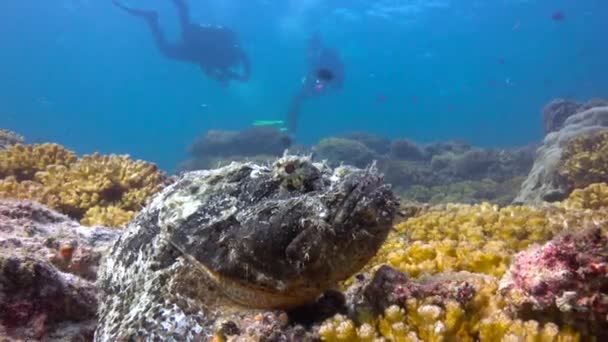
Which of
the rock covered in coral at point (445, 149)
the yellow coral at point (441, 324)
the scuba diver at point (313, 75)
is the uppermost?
the scuba diver at point (313, 75)

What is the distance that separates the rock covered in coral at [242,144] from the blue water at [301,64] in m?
10.0

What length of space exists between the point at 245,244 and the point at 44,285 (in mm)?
1698

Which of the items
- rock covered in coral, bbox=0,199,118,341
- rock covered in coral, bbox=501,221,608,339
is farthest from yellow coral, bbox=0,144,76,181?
rock covered in coral, bbox=501,221,608,339

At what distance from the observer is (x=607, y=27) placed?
10369cm

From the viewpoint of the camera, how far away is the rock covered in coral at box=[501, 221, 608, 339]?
6.50 feet

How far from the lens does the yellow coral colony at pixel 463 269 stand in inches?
91.2

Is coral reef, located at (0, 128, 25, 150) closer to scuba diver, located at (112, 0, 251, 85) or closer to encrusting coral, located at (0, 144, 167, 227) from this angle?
encrusting coral, located at (0, 144, 167, 227)

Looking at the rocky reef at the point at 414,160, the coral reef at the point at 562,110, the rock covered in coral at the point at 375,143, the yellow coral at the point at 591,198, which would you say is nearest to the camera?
the yellow coral at the point at 591,198

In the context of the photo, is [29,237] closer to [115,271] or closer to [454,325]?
[115,271]

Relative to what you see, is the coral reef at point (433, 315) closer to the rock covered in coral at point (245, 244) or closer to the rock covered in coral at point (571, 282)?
the rock covered in coral at point (571, 282)

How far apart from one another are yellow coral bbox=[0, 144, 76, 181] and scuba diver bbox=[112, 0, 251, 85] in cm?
3085

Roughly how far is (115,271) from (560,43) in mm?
149631

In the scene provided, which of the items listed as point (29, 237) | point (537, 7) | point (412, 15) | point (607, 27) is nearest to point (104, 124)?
point (412, 15)

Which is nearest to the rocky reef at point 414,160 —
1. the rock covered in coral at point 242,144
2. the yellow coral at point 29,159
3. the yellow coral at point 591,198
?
the rock covered in coral at point 242,144
